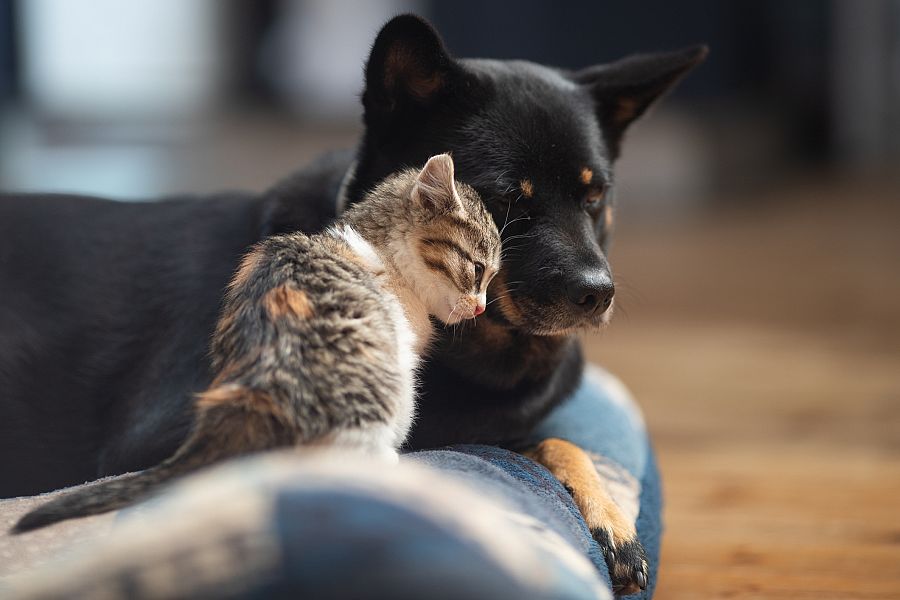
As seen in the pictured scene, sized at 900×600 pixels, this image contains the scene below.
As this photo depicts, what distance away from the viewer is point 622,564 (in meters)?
1.61

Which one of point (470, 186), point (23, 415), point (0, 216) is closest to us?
point (470, 186)

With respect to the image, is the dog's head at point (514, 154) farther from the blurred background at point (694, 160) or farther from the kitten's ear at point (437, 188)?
the blurred background at point (694, 160)

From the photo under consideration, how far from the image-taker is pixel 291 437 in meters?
1.25

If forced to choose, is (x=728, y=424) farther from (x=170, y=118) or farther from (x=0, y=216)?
(x=170, y=118)

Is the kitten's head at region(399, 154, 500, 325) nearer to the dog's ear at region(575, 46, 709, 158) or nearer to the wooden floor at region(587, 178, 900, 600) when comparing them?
the dog's ear at region(575, 46, 709, 158)

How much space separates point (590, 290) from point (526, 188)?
0.72ft

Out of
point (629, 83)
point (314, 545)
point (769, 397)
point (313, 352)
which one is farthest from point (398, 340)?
point (769, 397)

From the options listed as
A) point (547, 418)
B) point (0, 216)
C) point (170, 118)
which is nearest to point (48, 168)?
point (170, 118)

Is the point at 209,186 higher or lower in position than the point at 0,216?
lower

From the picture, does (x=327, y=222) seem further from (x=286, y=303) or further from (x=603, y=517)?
(x=603, y=517)

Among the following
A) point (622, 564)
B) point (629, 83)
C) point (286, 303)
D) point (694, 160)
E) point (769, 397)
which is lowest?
→ point (694, 160)

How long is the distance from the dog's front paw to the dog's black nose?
349mm

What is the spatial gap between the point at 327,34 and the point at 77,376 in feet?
21.6

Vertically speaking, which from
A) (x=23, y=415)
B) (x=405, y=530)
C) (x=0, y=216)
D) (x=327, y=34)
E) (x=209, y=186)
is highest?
(x=405, y=530)
